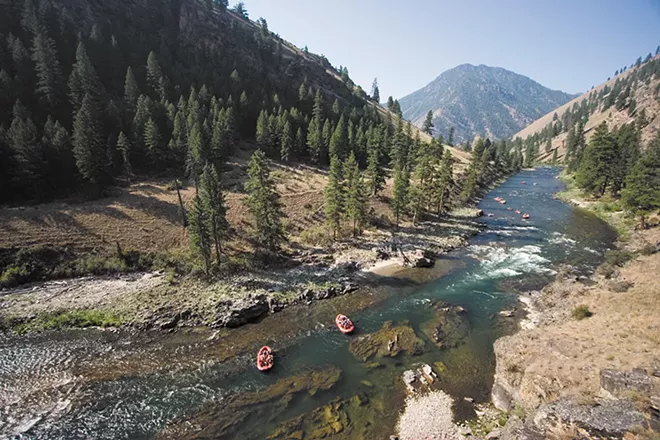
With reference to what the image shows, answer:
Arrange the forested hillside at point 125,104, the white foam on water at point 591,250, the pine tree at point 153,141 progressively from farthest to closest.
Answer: the pine tree at point 153,141, the forested hillside at point 125,104, the white foam on water at point 591,250

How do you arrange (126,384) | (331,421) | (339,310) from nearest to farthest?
(331,421), (126,384), (339,310)

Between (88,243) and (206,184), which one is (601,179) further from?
(88,243)

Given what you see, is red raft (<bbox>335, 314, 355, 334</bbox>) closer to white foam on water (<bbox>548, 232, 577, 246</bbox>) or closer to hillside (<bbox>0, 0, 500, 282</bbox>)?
hillside (<bbox>0, 0, 500, 282</bbox>)

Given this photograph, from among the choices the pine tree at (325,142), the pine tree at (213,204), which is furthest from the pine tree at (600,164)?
the pine tree at (213,204)

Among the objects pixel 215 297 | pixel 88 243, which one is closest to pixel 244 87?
pixel 88 243

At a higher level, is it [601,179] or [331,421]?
[601,179]

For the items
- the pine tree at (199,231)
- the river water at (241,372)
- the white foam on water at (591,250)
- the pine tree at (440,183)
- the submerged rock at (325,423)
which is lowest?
the submerged rock at (325,423)

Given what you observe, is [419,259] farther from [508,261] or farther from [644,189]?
[644,189]

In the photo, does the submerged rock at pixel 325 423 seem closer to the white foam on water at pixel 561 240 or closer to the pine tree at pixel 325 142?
the white foam on water at pixel 561 240
